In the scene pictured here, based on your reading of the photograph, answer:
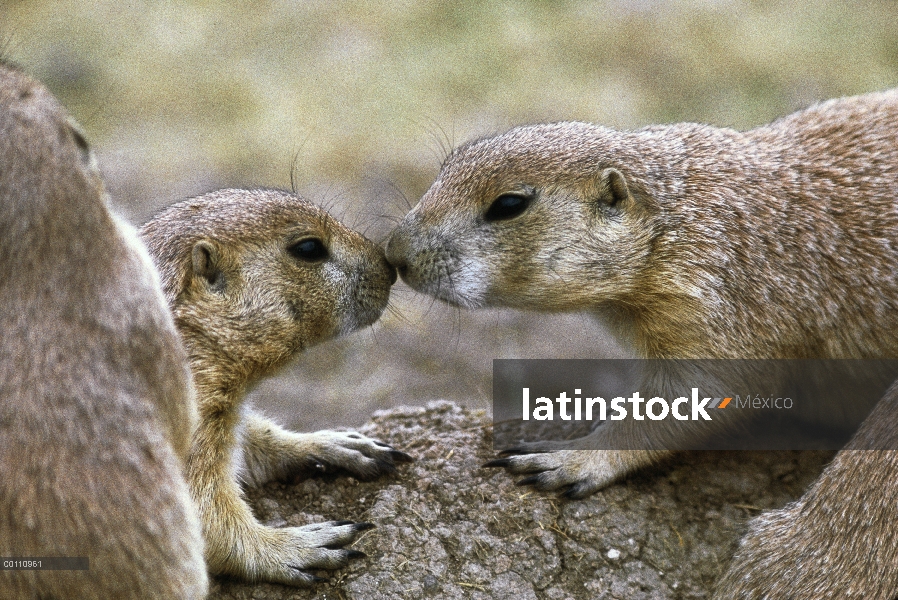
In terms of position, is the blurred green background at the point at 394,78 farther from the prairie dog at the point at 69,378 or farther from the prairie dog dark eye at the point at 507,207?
the prairie dog at the point at 69,378

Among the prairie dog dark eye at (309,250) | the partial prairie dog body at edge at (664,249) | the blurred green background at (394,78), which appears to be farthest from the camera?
the blurred green background at (394,78)

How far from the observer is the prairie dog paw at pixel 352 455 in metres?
3.99

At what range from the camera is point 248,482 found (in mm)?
3994

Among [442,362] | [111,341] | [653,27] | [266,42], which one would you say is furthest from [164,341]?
[653,27]

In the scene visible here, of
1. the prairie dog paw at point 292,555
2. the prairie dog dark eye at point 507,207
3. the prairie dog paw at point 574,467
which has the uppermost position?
the prairie dog dark eye at point 507,207

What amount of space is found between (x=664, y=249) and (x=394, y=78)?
4.88m

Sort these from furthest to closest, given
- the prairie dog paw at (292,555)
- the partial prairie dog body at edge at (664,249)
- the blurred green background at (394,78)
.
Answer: the blurred green background at (394,78)
the partial prairie dog body at edge at (664,249)
the prairie dog paw at (292,555)

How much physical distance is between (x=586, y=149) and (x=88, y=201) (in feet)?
6.98

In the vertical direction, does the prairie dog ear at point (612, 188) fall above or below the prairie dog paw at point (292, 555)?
above

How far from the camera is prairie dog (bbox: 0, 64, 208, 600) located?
2482 mm

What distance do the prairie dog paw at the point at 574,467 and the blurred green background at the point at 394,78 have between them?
2.61 m

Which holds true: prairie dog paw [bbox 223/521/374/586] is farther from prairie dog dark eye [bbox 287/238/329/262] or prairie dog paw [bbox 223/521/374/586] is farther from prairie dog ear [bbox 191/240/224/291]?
prairie dog dark eye [bbox 287/238/329/262]

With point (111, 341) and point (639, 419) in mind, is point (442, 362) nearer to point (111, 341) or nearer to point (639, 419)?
point (639, 419)

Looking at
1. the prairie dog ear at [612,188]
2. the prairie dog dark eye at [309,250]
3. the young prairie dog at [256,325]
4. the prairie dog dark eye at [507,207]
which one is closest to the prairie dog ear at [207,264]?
the young prairie dog at [256,325]
